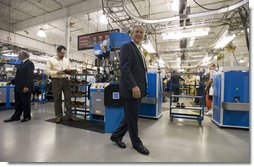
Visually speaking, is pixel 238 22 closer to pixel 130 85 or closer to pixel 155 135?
pixel 155 135

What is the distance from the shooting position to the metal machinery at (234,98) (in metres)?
2.79

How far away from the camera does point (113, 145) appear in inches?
77.7

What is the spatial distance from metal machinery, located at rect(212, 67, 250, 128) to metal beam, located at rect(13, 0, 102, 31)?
4529 millimetres

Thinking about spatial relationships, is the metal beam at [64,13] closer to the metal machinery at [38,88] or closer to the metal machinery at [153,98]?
the metal machinery at [38,88]

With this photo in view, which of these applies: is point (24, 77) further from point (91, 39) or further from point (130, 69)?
A: point (130, 69)

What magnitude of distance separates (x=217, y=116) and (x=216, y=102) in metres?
0.33

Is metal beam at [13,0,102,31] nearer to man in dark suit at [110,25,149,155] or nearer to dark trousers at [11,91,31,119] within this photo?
dark trousers at [11,91,31,119]

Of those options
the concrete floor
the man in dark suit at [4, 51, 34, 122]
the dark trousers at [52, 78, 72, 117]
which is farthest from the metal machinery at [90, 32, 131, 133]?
the man in dark suit at [4, 51, 34, 122]

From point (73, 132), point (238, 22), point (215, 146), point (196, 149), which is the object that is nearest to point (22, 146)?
point (73, 132)

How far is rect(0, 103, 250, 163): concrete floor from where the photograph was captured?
65.4 inches

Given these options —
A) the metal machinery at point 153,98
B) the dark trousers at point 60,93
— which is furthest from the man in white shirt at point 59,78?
the metal machinery at point 153,98

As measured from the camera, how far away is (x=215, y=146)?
2.03 metres

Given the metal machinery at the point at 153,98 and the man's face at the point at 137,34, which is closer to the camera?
the man's face at the point at 137,34

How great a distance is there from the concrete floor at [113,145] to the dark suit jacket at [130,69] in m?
0.84
